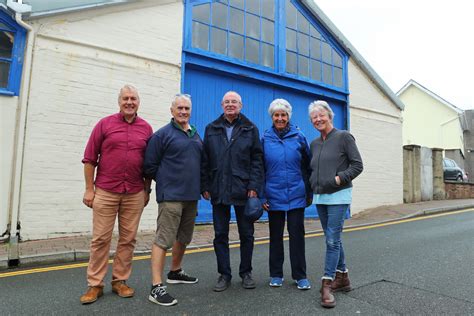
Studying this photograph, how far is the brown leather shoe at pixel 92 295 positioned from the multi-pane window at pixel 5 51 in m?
4.50

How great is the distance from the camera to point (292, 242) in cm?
379

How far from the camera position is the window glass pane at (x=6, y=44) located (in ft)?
20.2

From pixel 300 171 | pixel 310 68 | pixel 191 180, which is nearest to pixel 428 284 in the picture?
pixel 300 171

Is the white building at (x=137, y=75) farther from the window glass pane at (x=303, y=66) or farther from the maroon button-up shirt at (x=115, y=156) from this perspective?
the maroon button-up shirt at (x=115, y=156)

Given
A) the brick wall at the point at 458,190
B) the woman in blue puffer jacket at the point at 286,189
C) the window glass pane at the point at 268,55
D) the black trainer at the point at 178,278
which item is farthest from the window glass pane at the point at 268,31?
the brick wall at the point at 458,190

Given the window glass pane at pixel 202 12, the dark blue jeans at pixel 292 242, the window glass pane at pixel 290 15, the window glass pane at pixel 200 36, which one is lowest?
the dark blue jeans at pixel 292 242

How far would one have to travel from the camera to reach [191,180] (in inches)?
140

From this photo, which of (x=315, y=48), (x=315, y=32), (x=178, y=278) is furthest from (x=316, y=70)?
(x=178, y=278)

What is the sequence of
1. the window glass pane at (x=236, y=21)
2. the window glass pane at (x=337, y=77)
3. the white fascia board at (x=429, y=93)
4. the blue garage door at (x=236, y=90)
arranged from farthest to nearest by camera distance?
the white fascia board at (x=429, y=93), the window glass pane at (x=337, y=77), the window glass pane at (x=236, y=21), the blue garage door at (x=236, y=90)

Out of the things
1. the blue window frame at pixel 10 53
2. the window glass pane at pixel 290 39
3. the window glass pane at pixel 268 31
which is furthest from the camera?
the window glass pane at pixel 290 39

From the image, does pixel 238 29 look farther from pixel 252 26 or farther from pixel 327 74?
pixel 327 74

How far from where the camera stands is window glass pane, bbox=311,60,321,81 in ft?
35.1

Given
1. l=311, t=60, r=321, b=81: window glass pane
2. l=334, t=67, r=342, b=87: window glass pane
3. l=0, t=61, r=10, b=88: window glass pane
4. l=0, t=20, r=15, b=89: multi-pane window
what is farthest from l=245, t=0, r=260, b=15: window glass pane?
l=0, t=61, r=10, b=88: window glass pane

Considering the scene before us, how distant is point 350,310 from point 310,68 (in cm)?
859
